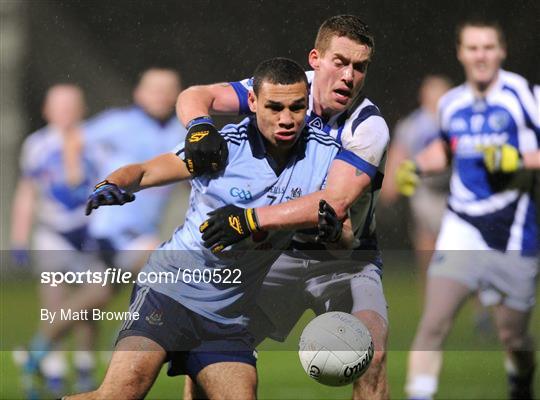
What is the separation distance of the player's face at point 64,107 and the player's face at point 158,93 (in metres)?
0.37

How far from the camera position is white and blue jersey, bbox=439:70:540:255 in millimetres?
6484

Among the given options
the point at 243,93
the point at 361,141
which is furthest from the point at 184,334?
the point at 243,93

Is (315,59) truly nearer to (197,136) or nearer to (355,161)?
(355,161)

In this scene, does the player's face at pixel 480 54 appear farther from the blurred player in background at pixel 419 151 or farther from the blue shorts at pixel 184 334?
the blue shorts at pixel 184 334

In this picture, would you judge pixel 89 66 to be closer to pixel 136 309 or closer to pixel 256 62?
pixel 256 62

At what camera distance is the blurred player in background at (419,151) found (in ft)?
22.9

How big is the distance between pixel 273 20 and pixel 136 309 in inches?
85.6

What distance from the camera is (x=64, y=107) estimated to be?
6992 millimetres

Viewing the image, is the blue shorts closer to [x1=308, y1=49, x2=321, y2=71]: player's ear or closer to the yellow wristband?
the yellow wristband

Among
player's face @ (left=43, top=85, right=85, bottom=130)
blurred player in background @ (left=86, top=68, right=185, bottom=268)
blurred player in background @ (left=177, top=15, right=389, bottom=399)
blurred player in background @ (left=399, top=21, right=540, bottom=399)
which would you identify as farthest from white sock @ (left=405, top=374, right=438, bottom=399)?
player's face @ (left=43, top=85, right=85, bottom=130)

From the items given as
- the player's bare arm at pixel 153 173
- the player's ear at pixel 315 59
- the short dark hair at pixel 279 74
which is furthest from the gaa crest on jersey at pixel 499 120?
the player's bare arm at pixel 153 173

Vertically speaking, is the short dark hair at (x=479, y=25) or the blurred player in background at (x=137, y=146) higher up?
the short dark hair at (x=479, y=25)

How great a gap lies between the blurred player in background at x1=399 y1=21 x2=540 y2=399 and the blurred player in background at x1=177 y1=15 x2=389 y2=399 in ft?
3.59

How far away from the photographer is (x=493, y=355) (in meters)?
6.86
